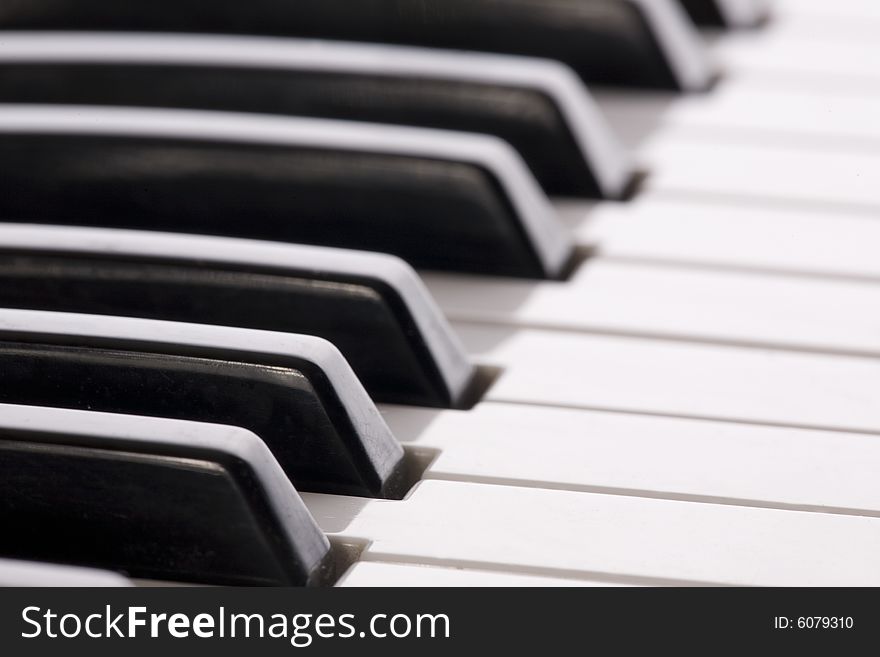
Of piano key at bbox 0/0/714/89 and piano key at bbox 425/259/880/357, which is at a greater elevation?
piano key at bbox 0/0/714/89

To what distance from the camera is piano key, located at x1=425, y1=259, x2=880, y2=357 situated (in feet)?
3.93

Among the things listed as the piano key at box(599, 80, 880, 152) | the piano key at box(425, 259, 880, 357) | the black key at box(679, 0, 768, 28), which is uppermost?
the black key at box(679, 0, 768, 28)

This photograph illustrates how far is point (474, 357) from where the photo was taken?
1183mm

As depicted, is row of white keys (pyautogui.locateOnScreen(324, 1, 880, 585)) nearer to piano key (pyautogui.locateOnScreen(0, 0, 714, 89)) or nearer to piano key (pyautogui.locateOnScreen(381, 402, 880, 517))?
piano key (pyautogui.locateOnScreen(381, 402, 880, 517))

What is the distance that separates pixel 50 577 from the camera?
2.60 feet

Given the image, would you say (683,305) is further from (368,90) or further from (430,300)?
(368,90)

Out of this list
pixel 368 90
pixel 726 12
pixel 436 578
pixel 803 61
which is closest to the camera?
pixel 436 578

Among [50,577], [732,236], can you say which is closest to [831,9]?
[732,236]

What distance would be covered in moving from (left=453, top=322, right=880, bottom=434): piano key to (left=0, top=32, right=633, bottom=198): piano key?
1.00 ft

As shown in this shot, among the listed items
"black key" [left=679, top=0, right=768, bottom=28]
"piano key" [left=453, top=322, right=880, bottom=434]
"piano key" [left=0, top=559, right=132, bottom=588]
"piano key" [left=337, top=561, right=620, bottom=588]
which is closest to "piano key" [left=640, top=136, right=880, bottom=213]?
"piano key" [left=453, top=322, right=880, bottom=434]

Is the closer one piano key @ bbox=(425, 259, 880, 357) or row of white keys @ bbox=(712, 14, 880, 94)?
piano key @ bbox=(425, 259, 880, 357)

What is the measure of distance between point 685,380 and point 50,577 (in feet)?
1.69

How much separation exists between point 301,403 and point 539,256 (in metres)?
0.37
